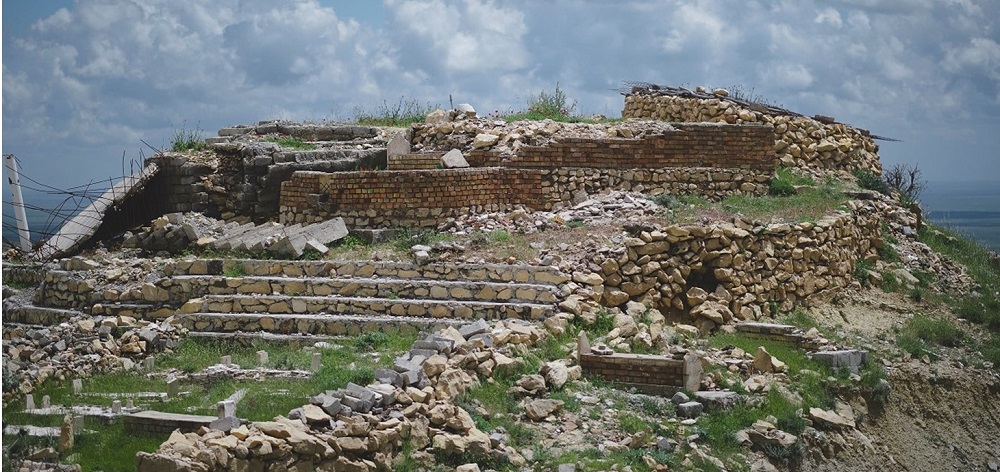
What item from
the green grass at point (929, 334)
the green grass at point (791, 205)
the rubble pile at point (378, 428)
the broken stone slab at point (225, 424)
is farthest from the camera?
the green grass at point (791, 205)

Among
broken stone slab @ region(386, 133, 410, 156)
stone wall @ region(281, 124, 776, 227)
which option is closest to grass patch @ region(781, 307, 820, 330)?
stone wall @ region(281, 124, 776, 227)

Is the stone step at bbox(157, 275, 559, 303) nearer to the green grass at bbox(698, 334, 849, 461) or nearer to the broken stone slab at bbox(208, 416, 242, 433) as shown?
the green grass at bbox(698, 334, 849, 461)

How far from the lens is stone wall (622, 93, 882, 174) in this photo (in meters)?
21.8

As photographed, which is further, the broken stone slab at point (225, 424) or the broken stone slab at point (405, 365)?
the broken stone slab at point (405, 365)

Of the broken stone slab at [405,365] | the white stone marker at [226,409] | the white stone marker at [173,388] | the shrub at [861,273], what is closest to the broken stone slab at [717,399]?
the broken stone slab at [405,365]

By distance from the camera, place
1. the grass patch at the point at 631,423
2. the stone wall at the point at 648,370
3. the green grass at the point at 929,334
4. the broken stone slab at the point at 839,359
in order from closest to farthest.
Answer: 1. the grass patch at the point at 631,423
2. the stone wall at the point at 648,370
3. the broken stone slab at the point at 839,359
4. the green grass at the point at 929,334

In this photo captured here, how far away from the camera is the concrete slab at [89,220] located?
19219 mm

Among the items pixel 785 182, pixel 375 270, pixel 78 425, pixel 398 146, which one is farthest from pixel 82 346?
pixel 785 182

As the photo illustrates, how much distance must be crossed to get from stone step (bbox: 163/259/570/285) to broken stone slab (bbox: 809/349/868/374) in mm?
3253

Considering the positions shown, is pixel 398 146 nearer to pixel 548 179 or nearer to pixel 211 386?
pixel 548 179

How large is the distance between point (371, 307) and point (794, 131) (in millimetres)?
A: 9794

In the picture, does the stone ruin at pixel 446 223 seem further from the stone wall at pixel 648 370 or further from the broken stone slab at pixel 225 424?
the broken stone slab at pixel 225 424

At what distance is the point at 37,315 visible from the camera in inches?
670

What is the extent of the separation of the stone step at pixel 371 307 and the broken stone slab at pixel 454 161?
12.4 feet
